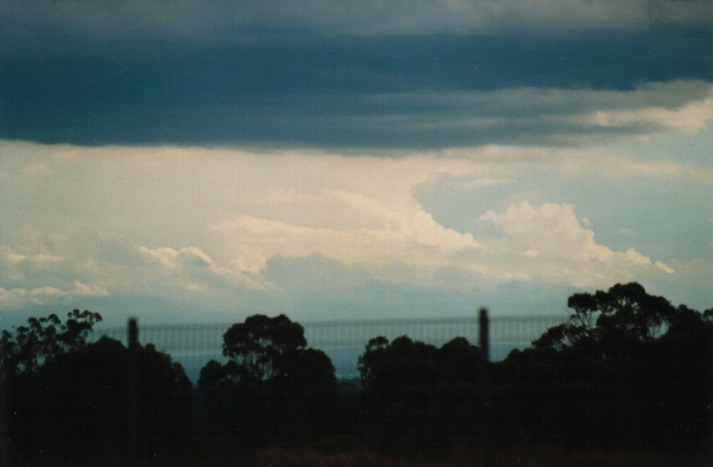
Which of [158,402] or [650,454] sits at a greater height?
[158,402]

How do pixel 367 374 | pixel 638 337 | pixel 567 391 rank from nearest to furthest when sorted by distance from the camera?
1. pixel 367 374
2. pixel 567 391
3. pixel 638 337

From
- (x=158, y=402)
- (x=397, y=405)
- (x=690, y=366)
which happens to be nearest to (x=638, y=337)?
(x=690, y=366)

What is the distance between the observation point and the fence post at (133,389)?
9.70 meters

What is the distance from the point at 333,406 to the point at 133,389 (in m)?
2.28

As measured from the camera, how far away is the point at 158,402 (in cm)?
982

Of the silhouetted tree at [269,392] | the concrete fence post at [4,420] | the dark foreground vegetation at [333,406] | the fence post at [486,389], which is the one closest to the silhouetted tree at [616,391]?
the dark foreground vegetation at [333,406]

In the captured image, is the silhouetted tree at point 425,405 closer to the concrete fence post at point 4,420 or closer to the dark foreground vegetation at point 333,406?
the dark foreground vegetation at point 333,406

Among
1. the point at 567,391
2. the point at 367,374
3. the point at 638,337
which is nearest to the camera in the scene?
the point at 367,374

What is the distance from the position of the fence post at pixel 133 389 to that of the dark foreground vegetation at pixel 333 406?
0.05ft

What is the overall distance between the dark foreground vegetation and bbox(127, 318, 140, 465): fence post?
0.05 feet

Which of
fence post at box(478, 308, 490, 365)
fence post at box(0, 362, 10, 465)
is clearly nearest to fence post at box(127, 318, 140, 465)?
fence post at box(0, 362, 10, 465)

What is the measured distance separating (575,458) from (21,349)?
22.8 feet

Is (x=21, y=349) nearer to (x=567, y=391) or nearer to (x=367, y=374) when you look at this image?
(x=367, y=374)

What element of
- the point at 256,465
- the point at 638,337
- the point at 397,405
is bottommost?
the point at 256,465
